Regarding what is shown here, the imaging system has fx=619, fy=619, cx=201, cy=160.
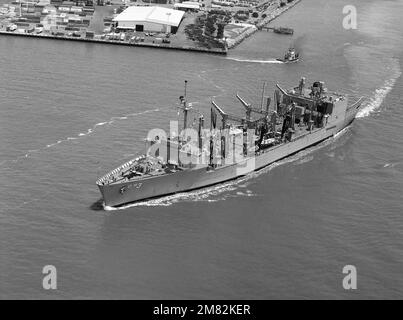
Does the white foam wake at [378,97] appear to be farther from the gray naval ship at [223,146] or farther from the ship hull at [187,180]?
the ship hull at [187,180]

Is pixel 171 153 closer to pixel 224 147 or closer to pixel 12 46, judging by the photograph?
pixel 224 147

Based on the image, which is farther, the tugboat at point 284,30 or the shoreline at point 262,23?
the tugboat at point 284,30

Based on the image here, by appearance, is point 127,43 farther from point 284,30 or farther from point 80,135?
point 80,135

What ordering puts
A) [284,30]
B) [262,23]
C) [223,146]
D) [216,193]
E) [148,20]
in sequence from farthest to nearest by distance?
1. [262,23]
2. [284,30]
3. [148,20]
4. [223,146]
5. [216,193]

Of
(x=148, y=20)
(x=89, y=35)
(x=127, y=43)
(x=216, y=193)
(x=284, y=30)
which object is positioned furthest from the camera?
(x=284, y=30)

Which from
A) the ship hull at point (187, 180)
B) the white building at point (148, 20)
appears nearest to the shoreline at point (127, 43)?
the white building at point (148, 20)

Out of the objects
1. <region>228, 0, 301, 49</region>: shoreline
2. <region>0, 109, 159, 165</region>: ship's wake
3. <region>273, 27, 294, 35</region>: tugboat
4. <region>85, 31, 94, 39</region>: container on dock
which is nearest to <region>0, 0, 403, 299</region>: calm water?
<region>0, 109, 159, 165</region>: ship's wake

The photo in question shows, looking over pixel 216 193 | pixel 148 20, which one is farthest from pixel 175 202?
pixel 148 20
